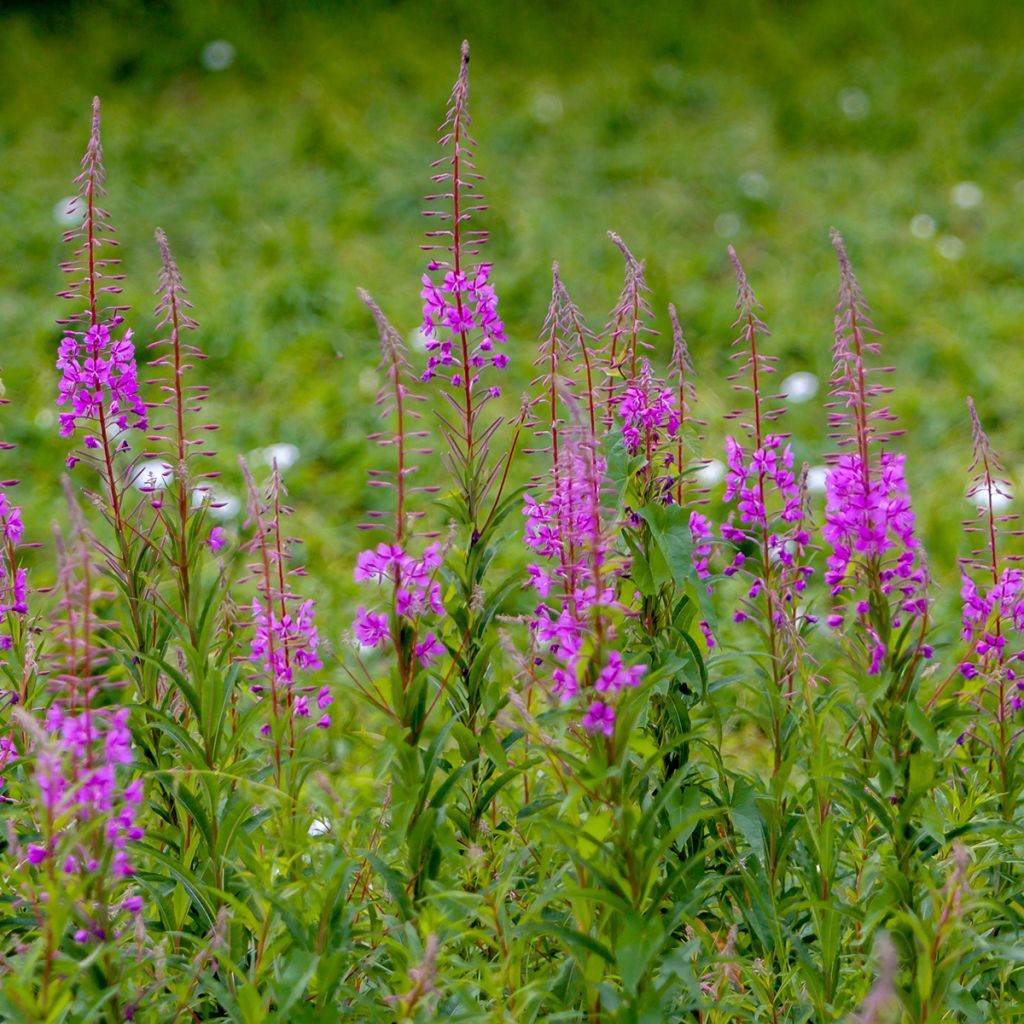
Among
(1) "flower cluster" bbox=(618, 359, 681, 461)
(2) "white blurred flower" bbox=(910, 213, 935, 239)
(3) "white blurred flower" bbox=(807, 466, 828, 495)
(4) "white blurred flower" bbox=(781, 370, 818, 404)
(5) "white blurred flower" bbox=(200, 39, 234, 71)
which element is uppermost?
(5) "white blurred flower" bbox=(200, 39, 234, 71)

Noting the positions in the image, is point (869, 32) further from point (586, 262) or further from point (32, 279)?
point (32, 279)

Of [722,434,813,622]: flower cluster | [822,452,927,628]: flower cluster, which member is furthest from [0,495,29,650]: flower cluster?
[822,452,927,628]: flower cluster

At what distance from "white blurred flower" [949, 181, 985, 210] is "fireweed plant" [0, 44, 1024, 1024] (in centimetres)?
515

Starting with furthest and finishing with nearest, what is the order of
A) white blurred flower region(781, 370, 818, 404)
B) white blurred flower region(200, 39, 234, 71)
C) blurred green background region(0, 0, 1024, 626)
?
white blurred flower region(200, 39, 234, 71) → blurred green background region(0, 0, 1024, 626) → white blurred flower region(781, 370, 818, 404)

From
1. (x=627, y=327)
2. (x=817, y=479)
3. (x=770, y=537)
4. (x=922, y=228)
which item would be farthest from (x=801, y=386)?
(x=627, y=327)

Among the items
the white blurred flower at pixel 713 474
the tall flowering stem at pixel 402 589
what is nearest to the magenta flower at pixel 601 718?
the tall flowering stem at pixel 402 589

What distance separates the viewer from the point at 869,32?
9078 mm

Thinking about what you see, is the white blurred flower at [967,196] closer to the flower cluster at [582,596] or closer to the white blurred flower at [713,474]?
the white blurred flower at [713,474]

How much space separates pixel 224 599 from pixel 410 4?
787 cm

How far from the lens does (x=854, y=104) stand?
8328 mm

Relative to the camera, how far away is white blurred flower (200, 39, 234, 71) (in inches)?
351

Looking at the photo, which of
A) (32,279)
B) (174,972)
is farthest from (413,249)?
(174,972)

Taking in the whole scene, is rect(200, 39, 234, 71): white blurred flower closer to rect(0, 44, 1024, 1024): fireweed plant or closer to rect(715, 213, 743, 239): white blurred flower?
rect(715, 213, 743, 239): white blurred flower

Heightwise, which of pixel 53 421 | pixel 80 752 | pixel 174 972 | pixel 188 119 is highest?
pixel 188 119
